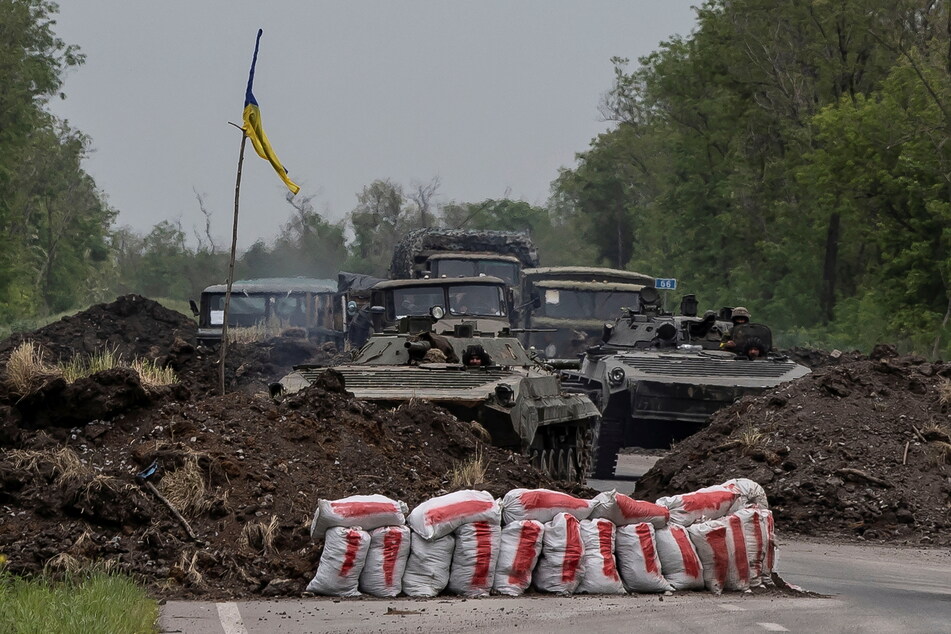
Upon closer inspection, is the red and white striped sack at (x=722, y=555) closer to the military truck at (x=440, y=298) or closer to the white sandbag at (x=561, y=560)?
the white sandbag at (x=561, y=560)

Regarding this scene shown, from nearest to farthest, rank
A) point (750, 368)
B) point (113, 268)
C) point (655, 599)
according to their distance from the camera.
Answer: point (655, 599) → point (750, 368) → point (113, 268)

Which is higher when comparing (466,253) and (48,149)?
(48,149)

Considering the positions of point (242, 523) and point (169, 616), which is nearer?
point (169, 616)

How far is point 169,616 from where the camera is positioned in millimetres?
10094

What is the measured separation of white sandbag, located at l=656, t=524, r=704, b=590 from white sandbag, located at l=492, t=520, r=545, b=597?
2.86 feet

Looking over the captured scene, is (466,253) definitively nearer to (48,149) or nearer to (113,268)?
(48,149)

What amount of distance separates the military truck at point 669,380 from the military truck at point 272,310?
33.4 feet

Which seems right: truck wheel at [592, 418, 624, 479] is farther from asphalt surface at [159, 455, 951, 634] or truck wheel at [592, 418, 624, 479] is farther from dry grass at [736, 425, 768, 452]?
asphalt surface at [159, 455, 951, 634]

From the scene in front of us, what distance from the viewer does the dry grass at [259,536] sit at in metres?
11.6

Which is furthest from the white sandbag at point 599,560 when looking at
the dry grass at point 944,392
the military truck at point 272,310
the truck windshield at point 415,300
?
the military truck at point 272,310

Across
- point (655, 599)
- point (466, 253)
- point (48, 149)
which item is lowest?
point (655, 599)

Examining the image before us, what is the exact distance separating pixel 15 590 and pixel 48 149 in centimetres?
6174

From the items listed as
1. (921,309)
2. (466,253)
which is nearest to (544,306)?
(466,253)

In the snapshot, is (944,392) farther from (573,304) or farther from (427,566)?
(573,304)
